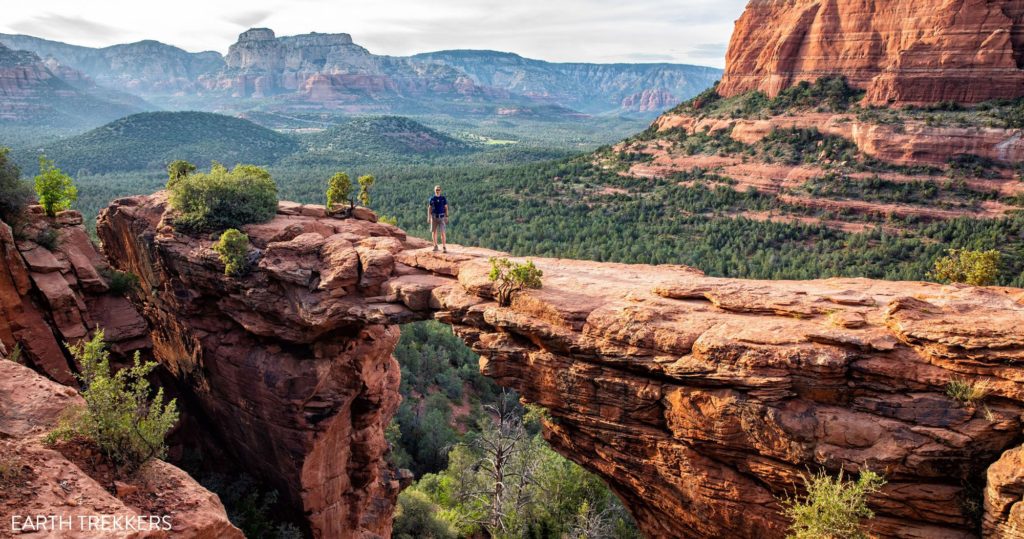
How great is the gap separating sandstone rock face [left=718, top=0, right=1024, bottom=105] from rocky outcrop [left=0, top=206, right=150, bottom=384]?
245 ft

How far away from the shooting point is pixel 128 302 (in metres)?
19.4

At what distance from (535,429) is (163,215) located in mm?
31102

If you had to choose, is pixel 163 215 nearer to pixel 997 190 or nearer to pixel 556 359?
pixel 556 359

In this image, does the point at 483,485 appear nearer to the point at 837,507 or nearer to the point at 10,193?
the point at 837,507

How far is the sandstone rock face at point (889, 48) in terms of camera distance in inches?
2299

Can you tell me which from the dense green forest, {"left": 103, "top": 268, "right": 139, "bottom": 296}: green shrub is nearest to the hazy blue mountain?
the dense green forest

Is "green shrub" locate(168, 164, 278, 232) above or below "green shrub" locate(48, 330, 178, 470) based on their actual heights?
above

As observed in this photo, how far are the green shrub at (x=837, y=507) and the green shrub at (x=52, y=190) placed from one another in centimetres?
2300

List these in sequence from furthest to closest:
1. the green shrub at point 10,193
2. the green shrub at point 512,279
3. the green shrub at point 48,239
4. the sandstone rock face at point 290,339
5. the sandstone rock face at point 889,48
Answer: the sandstone rock face at point 889,48
the green shrub at point 48,239
the green shrub at point 10,193
the sandstone rock face at point 290,339
the green shrub at point 512,279

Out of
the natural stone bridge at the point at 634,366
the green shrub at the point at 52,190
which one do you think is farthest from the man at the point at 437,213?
the green shrub at the point at 52,190

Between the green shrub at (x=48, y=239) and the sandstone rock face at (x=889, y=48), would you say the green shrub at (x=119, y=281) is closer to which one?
the green shrub at (x=48, y=239)

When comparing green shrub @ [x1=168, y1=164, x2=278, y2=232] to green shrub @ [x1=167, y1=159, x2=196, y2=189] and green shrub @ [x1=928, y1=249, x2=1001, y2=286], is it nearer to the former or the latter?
green shrub @ [x1=167, y1=159, x2=196, y2=189]

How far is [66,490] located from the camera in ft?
27.1

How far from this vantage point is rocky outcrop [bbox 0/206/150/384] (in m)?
15.5
